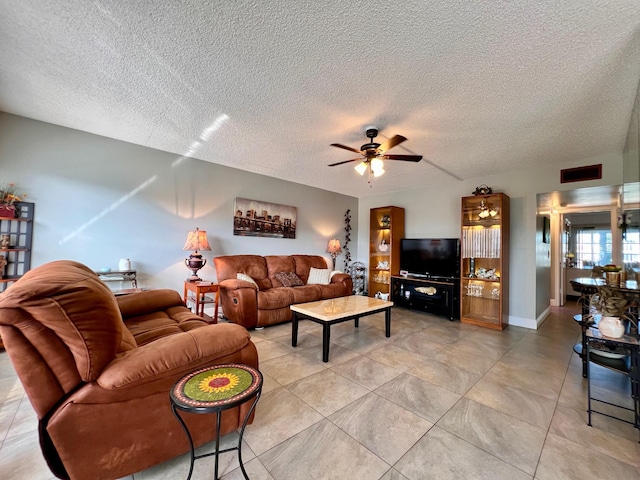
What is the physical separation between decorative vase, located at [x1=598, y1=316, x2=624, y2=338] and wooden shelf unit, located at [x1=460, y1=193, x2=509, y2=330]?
6.98 ft

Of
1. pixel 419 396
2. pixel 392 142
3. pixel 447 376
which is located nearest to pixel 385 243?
pixel 392 142

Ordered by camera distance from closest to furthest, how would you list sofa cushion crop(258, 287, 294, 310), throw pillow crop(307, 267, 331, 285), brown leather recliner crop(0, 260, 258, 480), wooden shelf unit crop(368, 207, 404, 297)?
brown leather recliner crop(0, 260, 258, 480), sofa cushion crop(258, 287, 294, 310), throw pillow crop(307, 267, 331, 285), wooden shelf unit crop(368, 207, 404, 297)

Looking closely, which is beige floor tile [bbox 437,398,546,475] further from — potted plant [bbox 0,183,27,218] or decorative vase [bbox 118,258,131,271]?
potted plant [bbox 0,183,27,218]

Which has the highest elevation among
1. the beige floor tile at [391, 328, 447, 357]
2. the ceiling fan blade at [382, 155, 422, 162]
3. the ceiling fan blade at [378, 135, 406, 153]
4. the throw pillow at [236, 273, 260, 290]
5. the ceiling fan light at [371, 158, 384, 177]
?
the ceiling fan blade at [378, 135, 406, 153]

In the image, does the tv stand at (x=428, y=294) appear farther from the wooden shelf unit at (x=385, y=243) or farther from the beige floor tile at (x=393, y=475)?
the beige floor tile at (x=393, y=475)

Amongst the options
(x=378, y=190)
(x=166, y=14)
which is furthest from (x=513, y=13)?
(x=378, y=190)

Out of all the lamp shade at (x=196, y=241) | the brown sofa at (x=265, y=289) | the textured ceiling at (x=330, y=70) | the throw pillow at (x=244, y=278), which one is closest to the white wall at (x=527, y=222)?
the textured ceiling at (x=330, y=70)

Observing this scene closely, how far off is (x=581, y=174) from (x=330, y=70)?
3.94m

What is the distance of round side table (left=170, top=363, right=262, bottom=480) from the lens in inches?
41.4

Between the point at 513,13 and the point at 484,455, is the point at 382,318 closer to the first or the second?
the point at 484,455

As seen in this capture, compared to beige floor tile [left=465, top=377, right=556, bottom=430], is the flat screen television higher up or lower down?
higher up

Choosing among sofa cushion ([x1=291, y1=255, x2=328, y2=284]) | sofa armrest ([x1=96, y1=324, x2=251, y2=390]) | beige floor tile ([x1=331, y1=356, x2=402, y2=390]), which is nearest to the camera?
sofa armrest ([x1=96, y1=324, x2=251, y2=390])

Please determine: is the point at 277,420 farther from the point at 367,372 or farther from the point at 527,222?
the point at 527,222

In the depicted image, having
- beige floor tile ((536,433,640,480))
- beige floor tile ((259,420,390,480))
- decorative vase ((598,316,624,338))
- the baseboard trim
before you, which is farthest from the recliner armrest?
the baseboard trim
